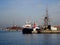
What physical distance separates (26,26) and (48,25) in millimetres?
10242

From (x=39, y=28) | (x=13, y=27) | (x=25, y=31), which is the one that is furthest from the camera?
(x=13, y=27)

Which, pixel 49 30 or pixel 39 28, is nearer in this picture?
pixel 49 30

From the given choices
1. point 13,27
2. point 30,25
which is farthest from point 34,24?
point 13,27

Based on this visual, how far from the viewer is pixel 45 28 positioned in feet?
333

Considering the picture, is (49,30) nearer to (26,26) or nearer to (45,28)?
(45,28)

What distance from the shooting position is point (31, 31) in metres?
99.1

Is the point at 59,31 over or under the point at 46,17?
under

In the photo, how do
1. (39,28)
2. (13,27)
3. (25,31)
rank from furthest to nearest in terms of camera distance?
(13,27), (39,28), (25,31)

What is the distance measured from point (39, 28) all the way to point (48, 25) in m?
5.71

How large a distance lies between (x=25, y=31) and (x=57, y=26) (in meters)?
19.1

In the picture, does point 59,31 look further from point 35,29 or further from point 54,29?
point 35,29

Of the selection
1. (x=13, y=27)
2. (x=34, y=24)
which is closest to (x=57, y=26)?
(x=34, y=24)

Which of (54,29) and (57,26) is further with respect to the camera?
(57,26)

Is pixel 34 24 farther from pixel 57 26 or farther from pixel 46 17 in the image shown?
pixel 57 26
